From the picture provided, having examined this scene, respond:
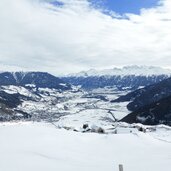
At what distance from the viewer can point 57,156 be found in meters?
21.2

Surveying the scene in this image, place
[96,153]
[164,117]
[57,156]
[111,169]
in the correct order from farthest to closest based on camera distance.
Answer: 1. [164,117]
2. [96,153]
3. [57,156]
4. [111,169]

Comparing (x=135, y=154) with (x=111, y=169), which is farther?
(x=135, y=154)

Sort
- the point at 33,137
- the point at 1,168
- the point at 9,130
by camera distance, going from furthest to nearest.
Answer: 1. the point at 9,130
2. the point at 33,137
3. the point at 1,168

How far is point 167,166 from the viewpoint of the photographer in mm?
18750

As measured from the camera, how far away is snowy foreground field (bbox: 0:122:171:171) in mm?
18328

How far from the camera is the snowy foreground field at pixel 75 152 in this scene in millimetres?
18328

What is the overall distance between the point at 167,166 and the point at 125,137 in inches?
515

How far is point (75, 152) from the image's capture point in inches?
924

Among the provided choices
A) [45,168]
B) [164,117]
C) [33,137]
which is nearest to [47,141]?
[33,137]

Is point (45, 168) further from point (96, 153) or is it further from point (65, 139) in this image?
point (65, 139)

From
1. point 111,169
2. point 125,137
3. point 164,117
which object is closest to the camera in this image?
point 111,169

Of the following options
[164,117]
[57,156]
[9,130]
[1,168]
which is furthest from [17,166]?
[164,117]

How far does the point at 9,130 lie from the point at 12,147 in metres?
7.20

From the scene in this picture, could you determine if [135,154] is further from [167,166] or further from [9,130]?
[9,130]
